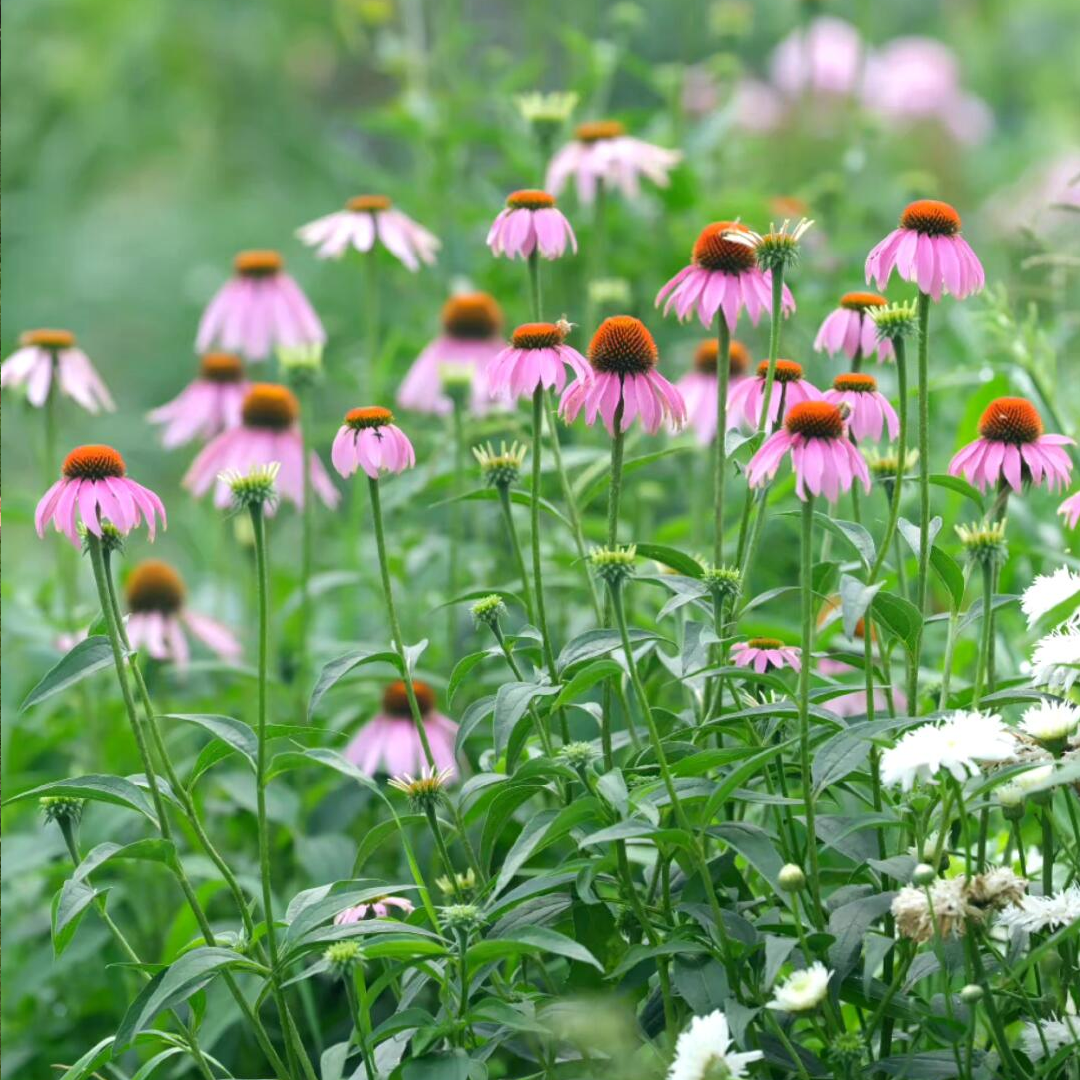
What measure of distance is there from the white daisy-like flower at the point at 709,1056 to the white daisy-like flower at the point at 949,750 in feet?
0.49

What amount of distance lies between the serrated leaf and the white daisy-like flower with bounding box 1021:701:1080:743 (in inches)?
20.3

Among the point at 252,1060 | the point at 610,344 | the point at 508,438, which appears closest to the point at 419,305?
the point at 508,438

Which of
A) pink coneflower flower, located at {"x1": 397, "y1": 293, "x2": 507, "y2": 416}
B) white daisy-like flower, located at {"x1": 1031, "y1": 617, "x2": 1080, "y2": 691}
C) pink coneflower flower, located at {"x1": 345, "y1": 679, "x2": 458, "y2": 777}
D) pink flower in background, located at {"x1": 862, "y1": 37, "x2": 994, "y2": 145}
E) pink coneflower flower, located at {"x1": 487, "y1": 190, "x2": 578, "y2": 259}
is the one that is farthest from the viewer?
pink flower in background, located at {"x1": 862, "y1": 37, "x2": 994, "y2": 145}

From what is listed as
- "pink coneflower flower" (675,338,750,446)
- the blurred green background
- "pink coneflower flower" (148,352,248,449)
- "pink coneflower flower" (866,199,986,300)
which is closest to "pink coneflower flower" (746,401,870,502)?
"pink coneflower flower" (866,199,986,300)

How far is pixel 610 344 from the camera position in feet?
3.25

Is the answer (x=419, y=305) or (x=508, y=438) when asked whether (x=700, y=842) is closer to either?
(x=508, y=438)

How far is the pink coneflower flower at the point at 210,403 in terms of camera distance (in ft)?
5.96

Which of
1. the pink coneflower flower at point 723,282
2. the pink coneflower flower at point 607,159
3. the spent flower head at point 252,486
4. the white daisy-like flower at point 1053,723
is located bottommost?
the white daisy-like flower at point 1053,723

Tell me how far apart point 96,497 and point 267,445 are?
0.73 metres

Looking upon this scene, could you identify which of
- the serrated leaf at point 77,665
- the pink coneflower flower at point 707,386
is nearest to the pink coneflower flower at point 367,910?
the serrated leaf at point 77,665

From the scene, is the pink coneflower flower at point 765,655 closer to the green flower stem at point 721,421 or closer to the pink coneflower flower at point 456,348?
the green flower stem at point 721,421

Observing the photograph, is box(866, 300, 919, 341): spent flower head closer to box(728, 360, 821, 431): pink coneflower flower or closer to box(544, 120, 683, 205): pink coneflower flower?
box(728, 360, 821, 431): pink coneflower flower

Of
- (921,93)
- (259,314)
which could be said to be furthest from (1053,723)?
(921,93)

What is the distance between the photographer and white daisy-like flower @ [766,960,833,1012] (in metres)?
0.82
